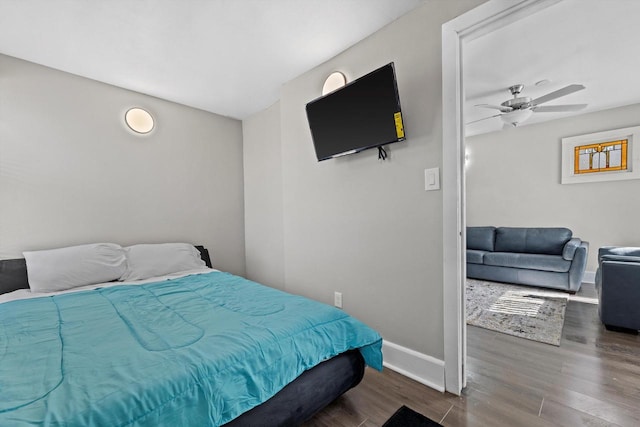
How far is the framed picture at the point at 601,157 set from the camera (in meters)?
3.81

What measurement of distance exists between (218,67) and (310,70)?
816mm

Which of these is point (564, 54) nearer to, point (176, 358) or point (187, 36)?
point (187, 36)

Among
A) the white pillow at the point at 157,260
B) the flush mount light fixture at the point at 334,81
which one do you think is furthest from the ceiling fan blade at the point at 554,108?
the white pillow at the point at 157,260

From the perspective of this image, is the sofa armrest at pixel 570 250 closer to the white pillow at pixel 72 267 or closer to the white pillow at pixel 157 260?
the white pillow at pixel 157 260

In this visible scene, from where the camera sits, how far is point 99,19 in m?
1.81

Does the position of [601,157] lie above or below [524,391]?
above

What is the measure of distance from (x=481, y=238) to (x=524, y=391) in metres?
3.48

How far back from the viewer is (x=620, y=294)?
237cm

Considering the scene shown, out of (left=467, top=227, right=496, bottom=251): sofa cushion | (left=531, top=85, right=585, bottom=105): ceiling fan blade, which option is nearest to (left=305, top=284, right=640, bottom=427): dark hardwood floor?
(left=531, top=85, right=585, bottom=105): ceiling fan blade

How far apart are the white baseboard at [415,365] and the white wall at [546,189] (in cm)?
418

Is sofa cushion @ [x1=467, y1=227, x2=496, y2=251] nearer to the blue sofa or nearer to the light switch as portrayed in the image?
the blue sofa

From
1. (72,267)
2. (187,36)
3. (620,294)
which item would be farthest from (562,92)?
(72,267)

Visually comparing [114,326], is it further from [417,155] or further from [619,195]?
[619,195]

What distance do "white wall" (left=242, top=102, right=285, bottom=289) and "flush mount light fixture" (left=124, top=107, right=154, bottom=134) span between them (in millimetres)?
1103
